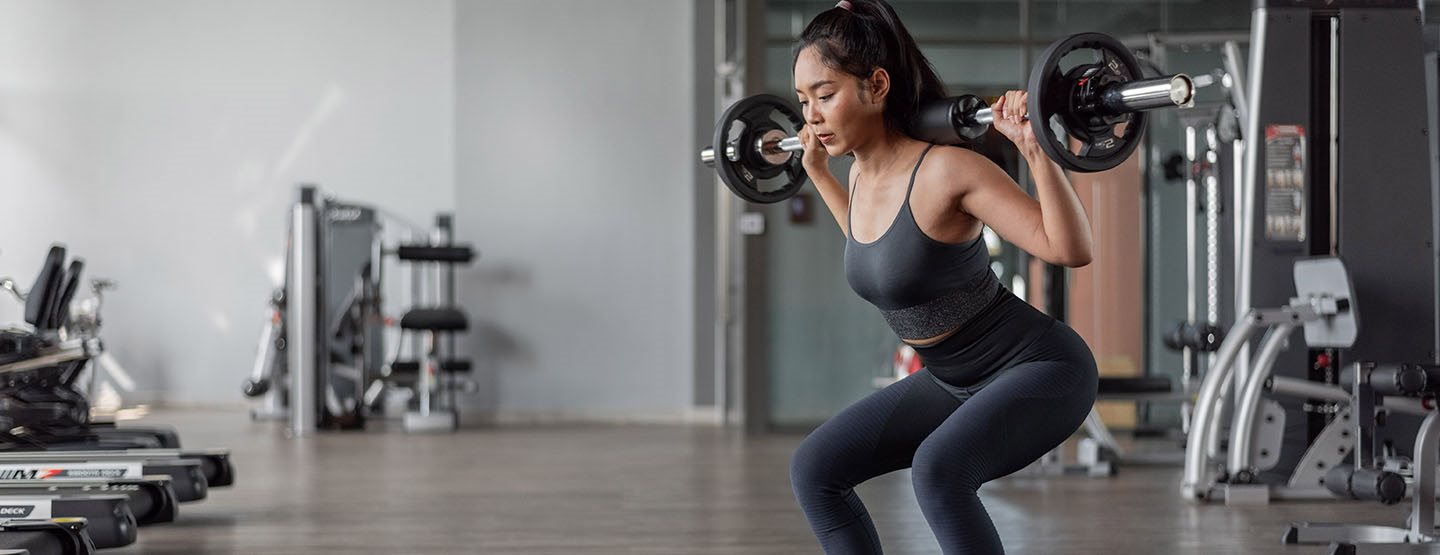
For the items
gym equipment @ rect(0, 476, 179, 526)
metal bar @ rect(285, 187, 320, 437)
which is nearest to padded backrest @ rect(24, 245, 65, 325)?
gym equipment @ rect(0, 476, 179, 526)

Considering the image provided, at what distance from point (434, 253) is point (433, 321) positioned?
36 centimetres

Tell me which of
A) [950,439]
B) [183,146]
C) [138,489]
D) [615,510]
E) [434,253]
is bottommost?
[615,510]

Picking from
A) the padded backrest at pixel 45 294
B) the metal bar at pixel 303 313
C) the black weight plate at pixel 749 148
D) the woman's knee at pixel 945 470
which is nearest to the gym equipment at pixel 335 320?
the metal bar at pixel 303 313

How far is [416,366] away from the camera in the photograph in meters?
7.65

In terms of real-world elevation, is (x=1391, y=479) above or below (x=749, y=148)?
below

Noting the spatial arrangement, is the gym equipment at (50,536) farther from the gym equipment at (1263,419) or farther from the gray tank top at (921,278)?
the gym equipment at (1263,419)

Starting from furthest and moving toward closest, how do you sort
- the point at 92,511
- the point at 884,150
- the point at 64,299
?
the point at 64,299 → the point at 92,511 → the point at 884,150

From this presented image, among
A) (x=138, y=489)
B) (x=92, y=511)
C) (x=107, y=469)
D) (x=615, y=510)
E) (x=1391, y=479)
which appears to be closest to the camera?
(x=92, y=511)

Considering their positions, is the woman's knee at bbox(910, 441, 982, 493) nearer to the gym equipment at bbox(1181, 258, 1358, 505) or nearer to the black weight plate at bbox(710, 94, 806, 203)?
the black weight plate at bbox(710, 94, 806, 203)

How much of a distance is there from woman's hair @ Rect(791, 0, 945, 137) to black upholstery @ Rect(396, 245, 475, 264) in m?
5.48

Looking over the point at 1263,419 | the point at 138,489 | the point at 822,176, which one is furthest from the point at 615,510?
the point at 822,176

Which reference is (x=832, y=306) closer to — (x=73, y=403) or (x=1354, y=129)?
(x=1354, y=129)

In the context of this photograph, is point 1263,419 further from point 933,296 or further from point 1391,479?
point 933,296

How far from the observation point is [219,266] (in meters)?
8.90
